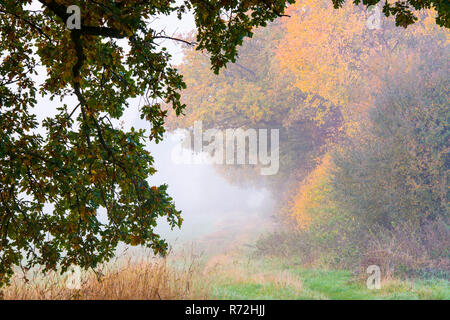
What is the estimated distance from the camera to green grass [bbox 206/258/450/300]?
12.7 meters

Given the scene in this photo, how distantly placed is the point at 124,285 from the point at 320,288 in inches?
278

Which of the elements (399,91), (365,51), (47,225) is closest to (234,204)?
(365,51)

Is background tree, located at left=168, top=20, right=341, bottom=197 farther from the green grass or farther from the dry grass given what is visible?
the dry grass

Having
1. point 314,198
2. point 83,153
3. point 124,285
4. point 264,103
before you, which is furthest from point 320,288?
point 264,103

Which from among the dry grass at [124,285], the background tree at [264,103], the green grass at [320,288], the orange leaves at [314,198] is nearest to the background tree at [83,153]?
the dry grass at [124,285]

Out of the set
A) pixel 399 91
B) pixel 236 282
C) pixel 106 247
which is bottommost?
pixel 236 282

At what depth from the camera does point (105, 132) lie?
6816mm

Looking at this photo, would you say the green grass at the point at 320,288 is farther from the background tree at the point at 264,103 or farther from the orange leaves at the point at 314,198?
the background tree at the point at 264,103

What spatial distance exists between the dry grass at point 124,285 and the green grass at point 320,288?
5.73 feet

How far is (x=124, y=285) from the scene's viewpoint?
9.72 meters

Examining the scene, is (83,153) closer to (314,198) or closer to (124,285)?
(124,285)
